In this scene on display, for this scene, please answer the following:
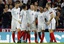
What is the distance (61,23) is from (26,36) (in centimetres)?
139

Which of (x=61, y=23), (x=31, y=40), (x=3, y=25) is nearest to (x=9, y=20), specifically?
(x=3, y=25)

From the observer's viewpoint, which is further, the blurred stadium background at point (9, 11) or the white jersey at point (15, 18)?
the blurred stadium background at point (9, 11)

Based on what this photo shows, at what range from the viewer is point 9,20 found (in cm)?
1065

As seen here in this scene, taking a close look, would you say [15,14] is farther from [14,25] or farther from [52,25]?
[52,25]

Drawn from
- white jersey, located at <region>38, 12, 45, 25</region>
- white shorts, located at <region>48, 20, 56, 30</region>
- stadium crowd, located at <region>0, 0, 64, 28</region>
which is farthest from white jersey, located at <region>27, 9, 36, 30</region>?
white shorts, located at <region>48, 20, 56, 30</region>

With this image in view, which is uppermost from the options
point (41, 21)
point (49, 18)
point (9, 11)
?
point (9, 11)

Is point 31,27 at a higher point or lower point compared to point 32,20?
lower

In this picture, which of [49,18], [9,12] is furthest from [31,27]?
[9,12]

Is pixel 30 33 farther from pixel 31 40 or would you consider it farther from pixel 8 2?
pixel 8 2

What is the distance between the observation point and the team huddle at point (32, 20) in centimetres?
1048

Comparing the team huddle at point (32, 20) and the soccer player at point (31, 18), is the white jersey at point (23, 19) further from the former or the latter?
the soccer player at point (31, 18)

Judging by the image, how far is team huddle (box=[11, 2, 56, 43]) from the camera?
34.4ft

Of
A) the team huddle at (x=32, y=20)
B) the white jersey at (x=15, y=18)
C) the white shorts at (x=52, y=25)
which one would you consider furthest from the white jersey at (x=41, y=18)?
the white jersey at (x=15, y=18)

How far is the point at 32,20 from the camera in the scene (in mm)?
10547
